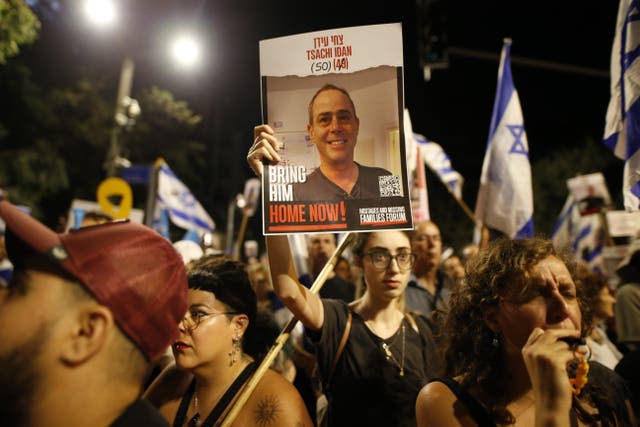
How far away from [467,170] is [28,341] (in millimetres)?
33360

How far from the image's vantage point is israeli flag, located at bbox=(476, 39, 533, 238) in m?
4.68

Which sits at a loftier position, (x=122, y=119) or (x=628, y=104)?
(x=122, y=119)

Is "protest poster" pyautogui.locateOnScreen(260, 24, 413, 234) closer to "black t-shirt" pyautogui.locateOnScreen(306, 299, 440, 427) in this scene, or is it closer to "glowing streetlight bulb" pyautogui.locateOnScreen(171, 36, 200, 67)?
"black t-shirt" pyautogui.locateOnScreen(306, 299, 440, 427)

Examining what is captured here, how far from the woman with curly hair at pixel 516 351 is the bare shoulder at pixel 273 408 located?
2.16 feet

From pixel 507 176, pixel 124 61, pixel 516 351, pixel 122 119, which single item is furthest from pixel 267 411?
pixel 124 61

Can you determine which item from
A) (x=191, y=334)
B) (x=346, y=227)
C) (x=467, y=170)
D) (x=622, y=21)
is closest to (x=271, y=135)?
(x=346, y=227)

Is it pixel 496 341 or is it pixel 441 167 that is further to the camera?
pixel 441 167

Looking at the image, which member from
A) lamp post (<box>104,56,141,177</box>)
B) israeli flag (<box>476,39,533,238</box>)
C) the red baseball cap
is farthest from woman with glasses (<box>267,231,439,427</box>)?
lamp post (<box>104,56,141,177</box>)

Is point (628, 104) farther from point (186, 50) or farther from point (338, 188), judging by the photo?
point (186, 50)

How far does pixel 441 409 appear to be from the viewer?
2.02m

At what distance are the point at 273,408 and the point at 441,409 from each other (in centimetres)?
85

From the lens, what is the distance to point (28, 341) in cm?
141

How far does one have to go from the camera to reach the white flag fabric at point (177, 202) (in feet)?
24.5

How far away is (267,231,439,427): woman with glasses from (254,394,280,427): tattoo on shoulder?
0.49 meters
